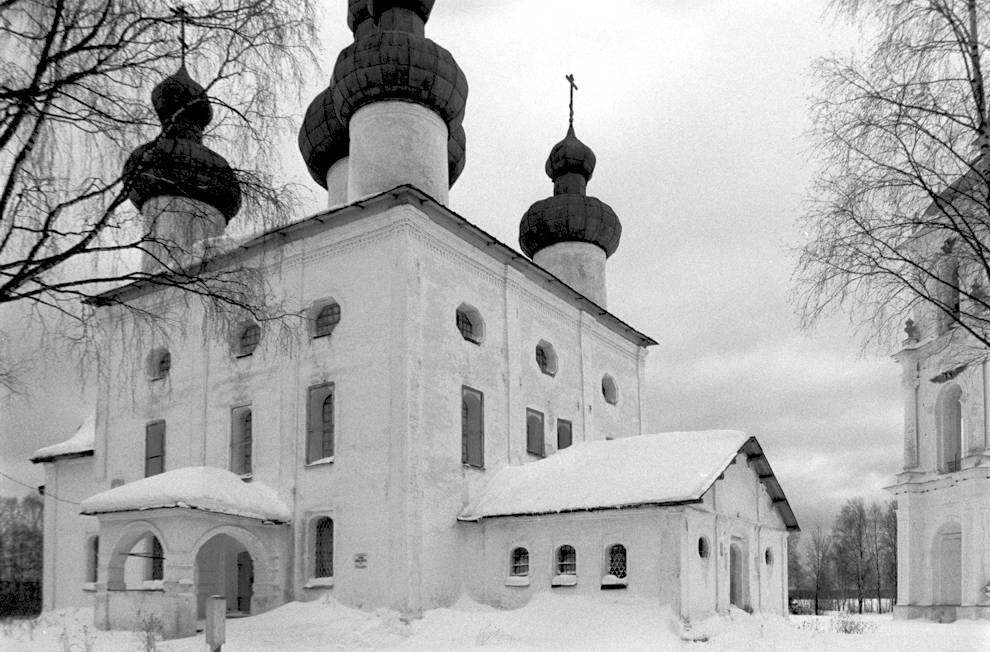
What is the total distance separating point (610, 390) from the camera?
83.6 feet

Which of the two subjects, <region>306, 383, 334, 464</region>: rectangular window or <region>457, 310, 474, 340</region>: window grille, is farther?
<region>457, 310, 474, 340</region>: window grille

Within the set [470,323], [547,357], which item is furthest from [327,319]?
[547,357]

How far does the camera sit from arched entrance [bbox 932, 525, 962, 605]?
83.3ft

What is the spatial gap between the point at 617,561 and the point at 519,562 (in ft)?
7.05

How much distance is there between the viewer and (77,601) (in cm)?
2228

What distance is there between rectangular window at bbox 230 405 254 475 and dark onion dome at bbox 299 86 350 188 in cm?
725

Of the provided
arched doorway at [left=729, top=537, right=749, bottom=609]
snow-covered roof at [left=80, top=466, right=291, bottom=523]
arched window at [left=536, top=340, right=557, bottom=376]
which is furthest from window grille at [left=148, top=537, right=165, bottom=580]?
arched doorway at [left=729, top=537, right=749, bottom=609]

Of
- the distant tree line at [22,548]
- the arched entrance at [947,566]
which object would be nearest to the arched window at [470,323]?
the arched entrance at [947,566]

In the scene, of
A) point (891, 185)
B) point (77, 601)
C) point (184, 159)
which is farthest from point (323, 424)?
point (891, 185)

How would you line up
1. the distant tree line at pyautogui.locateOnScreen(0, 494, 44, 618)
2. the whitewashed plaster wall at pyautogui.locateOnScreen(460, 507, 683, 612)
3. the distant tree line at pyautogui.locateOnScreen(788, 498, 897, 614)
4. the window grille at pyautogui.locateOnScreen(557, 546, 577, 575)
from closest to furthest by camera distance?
the whitewashed plaster wall at pyautogui.locateOnScreen(460, 507, 683, 612)
the window grille at pyautogui.locateOnScreen(557, 546, 577, 575)
the distant tree line at pyautogui.locateOnScreen(0, 494, 44, 618)
the distant tree line at pyautogui.locateOnScreen(788, 498, 897, 614)

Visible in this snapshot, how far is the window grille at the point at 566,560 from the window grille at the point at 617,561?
0.72m

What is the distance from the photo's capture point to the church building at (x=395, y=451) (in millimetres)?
16812

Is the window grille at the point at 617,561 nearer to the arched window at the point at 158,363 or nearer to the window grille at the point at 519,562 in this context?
the window grille at the point at 519,562

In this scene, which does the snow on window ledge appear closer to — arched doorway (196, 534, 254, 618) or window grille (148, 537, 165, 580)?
arched doorway (196, 534, 254, 618)
